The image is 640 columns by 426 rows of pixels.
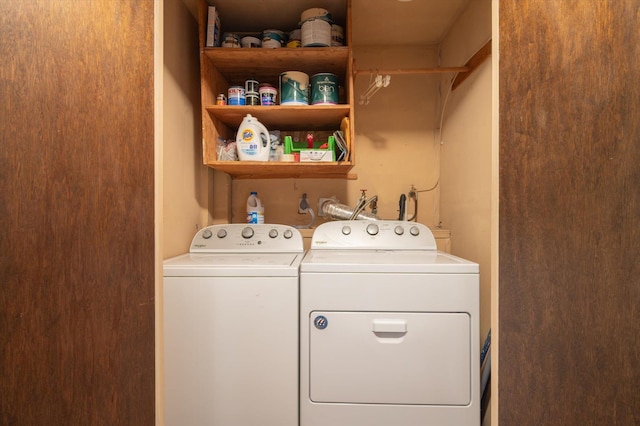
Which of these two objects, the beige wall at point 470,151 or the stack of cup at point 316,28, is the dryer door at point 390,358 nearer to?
the beige wall at point 470,151

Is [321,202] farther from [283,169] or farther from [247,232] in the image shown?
[247,232]

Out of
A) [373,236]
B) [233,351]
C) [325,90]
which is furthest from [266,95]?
[233,351]

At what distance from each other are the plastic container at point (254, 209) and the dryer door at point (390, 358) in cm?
87

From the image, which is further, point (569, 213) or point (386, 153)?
point (386, 153)

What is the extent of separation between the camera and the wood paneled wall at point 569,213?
0.63 m

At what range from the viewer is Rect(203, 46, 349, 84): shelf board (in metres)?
1.59

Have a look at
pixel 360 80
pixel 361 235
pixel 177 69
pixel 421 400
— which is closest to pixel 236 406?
pixel 421 400

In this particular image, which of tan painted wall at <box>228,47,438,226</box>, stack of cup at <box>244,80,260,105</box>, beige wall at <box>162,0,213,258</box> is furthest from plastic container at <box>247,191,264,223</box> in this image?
stack of cup at <box>244,80,260,105</box>

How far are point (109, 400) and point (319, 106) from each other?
4.70 ft

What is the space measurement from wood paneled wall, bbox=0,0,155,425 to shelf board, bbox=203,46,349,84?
857 millimetres

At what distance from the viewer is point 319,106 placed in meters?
1.62

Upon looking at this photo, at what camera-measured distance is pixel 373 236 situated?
5.37 ft

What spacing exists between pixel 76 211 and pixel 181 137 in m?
1.06

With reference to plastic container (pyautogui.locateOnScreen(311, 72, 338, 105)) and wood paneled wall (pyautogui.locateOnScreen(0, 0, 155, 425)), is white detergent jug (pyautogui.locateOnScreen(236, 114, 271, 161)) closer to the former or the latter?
plastic container (pyautogui.locateOnScreen(311, 72, 338, 105))
